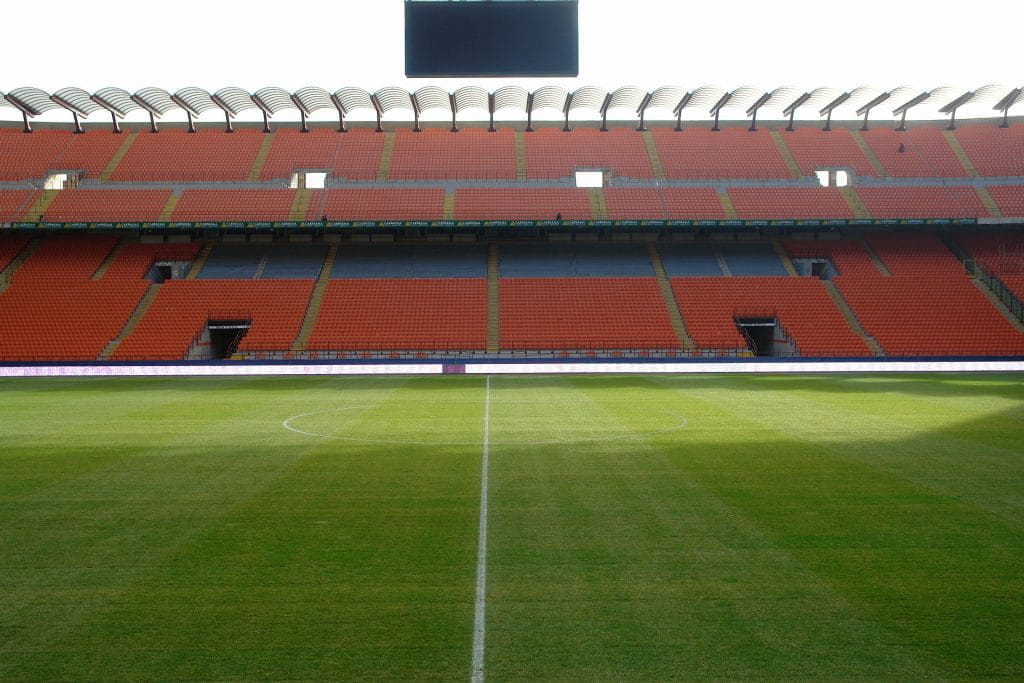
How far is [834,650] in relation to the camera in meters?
6.48

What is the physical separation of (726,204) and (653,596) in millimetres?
47701

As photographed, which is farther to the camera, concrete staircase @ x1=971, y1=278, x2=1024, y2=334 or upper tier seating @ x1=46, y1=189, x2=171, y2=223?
upper tier seating @ x1=46, y1=189, x2=171, y2=223

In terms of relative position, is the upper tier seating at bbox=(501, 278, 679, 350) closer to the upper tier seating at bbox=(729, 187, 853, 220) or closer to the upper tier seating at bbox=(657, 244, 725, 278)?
the upper tier seating at bbox=(657, 244, 725, 278)

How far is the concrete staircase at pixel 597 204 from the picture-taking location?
52.0 m

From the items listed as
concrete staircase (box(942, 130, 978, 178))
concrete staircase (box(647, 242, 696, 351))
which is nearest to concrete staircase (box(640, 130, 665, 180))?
concrete staircase (box(647, 242, 696, 351))

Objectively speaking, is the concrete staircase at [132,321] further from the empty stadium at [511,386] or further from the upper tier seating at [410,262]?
the upper tier seating at [410,262]

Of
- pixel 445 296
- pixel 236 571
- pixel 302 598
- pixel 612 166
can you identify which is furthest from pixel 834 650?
pixel 612 166

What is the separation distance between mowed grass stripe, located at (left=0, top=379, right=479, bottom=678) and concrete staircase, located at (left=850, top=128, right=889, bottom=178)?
5004 centimetres

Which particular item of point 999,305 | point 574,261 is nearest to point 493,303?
point 574,261

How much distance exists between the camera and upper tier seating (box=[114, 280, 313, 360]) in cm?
4328

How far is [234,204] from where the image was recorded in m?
52.3

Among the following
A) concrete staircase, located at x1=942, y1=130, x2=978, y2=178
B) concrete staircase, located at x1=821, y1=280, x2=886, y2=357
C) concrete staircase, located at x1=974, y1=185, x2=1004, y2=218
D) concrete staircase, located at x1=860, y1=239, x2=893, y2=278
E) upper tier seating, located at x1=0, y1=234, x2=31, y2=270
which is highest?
concrete staircase, located at x1=942, y1=130, x2=978, y2=178

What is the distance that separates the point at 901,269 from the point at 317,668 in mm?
50857

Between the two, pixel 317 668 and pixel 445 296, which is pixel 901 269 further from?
pixel 317 668
